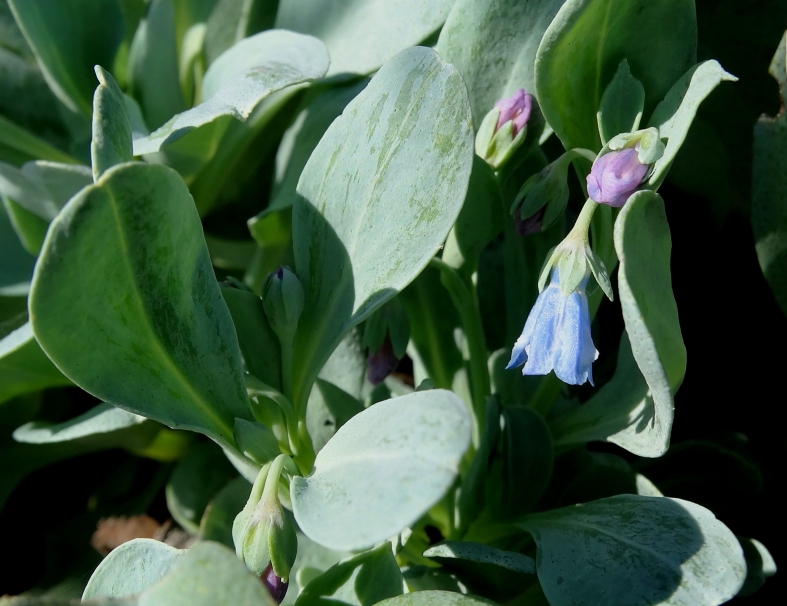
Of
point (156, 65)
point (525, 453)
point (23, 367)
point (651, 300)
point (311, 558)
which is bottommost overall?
point (311, 558)

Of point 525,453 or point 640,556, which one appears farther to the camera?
point 525,453

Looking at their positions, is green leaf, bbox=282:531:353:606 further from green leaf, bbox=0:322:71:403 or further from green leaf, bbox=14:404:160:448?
green leaf, bbox=0:322:71:403

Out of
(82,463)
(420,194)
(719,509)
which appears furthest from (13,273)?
(719,509)

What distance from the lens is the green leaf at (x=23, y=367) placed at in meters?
0.81

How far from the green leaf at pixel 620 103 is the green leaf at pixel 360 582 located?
0.42 metres

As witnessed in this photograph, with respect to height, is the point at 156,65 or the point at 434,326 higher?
the point at 156,65

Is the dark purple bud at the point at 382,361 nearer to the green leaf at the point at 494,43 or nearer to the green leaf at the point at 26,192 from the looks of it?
the green leaf at the point at 494,43

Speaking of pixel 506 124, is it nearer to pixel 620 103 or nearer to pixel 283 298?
pixel 620 103

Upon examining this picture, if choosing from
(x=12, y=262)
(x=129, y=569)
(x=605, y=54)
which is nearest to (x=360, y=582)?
(x=129, y=569)

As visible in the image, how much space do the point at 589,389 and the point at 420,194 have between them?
527 mm

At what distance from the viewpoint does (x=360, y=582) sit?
0.65 meters

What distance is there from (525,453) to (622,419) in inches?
3.9

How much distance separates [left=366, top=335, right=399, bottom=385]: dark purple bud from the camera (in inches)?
33.6

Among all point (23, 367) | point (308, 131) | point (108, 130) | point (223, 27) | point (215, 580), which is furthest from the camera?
point (223, 27)
